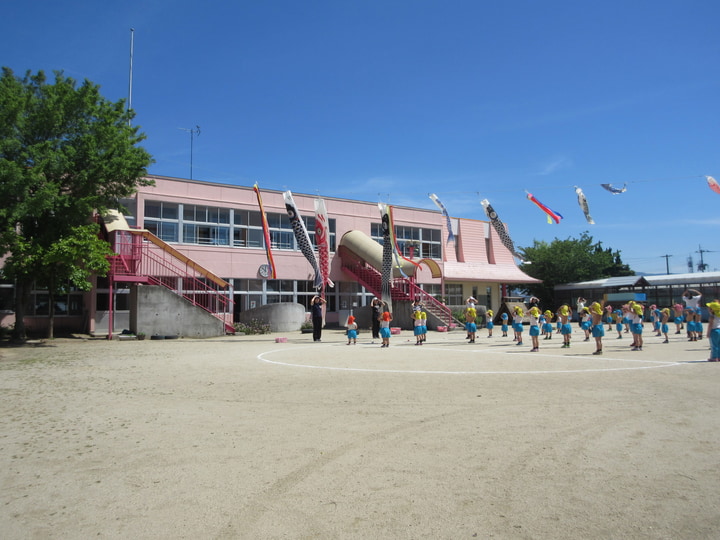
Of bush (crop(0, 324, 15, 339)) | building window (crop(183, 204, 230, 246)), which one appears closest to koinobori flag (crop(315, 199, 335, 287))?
building window (crop(183, 204, 230, 246))

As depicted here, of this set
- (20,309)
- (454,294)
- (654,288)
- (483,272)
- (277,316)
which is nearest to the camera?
(20,309)

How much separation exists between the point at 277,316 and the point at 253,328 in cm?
146

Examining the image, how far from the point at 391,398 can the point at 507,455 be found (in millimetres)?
3230

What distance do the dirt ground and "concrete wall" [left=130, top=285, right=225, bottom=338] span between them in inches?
474

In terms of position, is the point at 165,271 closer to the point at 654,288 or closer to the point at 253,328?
the point at 253,328

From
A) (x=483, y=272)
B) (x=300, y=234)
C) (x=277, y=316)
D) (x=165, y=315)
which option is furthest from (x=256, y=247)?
(x=483, y=272)

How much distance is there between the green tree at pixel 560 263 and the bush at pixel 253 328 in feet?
101

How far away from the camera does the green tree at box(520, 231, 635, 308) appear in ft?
162

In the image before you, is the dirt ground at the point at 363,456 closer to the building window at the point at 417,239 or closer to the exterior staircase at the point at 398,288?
the exterior staircase at the point at 398,288

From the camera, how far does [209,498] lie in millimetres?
4312

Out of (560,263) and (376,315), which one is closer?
(376,315)

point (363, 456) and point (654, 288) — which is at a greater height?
point (654, 288)

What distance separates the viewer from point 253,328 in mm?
26578

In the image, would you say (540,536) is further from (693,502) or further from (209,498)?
(209,498)
